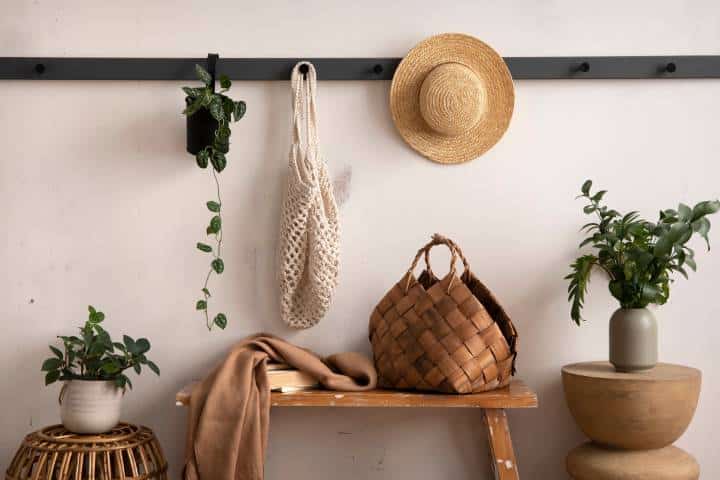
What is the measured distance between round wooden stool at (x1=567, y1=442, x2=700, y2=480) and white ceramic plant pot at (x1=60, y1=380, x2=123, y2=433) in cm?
120

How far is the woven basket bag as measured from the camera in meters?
2.11

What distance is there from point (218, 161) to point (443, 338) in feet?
2.56

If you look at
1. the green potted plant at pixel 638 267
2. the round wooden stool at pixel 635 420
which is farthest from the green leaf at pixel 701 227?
the round wooden stool at pixel 635 420

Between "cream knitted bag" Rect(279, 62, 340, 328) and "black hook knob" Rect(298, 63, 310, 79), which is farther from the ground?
"black hook knob" Rect(298, 63, 310, 79)

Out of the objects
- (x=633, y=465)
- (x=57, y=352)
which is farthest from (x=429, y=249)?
(x=57, y=352)

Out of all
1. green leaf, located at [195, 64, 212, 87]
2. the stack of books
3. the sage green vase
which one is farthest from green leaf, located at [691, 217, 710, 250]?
green leaf, located at [195, 64, 212, 87]

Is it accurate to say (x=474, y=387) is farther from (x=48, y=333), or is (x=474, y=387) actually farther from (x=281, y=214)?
(x=48, y=333)

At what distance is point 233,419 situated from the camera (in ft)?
7.06

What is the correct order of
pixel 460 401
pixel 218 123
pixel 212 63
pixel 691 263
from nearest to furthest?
pixel 460 401, pixel 691 263, pixel 218 123, pixel 212 63

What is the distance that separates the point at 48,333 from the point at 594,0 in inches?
72.2

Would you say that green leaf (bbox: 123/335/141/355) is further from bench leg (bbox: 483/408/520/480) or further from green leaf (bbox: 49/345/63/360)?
bench leg (bbox: 483/408/520/480)

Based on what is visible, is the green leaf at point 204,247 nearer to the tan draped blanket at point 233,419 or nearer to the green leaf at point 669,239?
the tan draped blanket at point 233,419

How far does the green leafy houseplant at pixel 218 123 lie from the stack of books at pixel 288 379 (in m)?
0.23

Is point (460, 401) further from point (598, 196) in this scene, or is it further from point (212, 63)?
point (212, 63)
